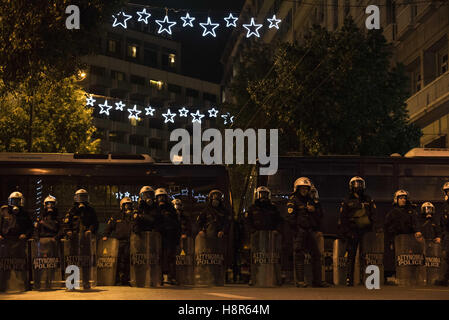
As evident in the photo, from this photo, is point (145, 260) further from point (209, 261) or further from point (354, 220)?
point (354, 220)

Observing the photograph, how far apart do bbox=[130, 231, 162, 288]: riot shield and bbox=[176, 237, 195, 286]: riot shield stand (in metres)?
0.82

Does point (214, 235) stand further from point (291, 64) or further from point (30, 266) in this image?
point (291, 64)

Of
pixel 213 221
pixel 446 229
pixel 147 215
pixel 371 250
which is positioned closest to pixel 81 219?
pixel 147 215

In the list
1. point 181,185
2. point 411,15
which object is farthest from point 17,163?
point 411,15

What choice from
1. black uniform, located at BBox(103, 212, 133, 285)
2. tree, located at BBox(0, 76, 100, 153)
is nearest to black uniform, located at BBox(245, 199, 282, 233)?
black uniform, located at BBox(103, 212, 133, 285)

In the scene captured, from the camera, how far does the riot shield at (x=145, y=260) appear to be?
15773 millimetres

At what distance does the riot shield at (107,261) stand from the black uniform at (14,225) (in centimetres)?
171

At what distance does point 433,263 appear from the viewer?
1652 cm

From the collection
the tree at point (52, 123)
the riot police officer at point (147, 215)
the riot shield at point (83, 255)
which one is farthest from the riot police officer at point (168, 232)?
the tree at point (52, 123)

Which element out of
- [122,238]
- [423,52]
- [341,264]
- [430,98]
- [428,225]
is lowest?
[341,264]

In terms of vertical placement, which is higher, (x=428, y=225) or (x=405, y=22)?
(x=405, y=22)

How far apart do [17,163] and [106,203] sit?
258cm

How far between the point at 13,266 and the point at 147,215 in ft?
8.62

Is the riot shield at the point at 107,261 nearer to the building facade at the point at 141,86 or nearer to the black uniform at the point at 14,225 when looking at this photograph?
the black uniform at the point at 14,225
